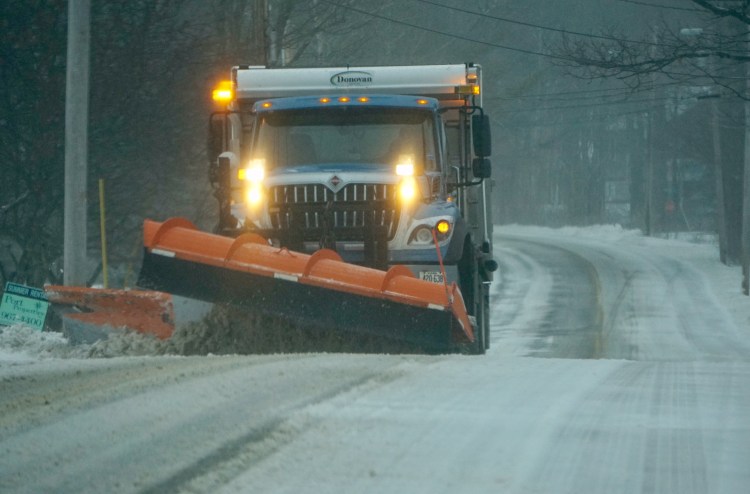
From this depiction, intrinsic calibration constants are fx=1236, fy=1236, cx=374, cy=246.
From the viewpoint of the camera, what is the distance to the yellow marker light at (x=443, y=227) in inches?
428

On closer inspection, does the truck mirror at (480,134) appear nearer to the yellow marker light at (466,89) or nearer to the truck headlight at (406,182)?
the yellow marker light at (466,89)

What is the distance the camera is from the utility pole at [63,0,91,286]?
14.1m

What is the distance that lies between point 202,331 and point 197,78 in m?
10.2

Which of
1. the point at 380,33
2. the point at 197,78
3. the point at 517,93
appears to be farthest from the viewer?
the point at 517,93

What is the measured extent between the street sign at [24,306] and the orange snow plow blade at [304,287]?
116 inches

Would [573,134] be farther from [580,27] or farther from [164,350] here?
[164,350]

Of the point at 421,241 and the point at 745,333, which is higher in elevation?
the point at 421,241

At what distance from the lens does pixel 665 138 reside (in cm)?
5856

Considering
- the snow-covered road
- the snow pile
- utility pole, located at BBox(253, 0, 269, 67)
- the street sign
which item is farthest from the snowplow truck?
utility pole, located at BBox(253, 0, 269, 67)

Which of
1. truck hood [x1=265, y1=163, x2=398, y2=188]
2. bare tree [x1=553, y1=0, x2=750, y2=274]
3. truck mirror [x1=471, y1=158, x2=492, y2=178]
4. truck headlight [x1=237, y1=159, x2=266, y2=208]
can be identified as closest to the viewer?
truck hood [x1=265, y1=163, x2=398, y2=188]

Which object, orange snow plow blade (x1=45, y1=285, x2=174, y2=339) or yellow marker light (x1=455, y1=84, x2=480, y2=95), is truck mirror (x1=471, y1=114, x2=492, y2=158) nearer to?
yellow marker light (x1=455, y1=84, x2=480, y2=95)

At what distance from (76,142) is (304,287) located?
18.0 feet

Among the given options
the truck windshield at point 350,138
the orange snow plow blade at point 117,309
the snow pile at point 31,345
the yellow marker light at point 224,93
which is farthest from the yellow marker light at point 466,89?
the snow pile at point 31,345

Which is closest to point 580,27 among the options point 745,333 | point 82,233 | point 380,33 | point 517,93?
point 517,93
